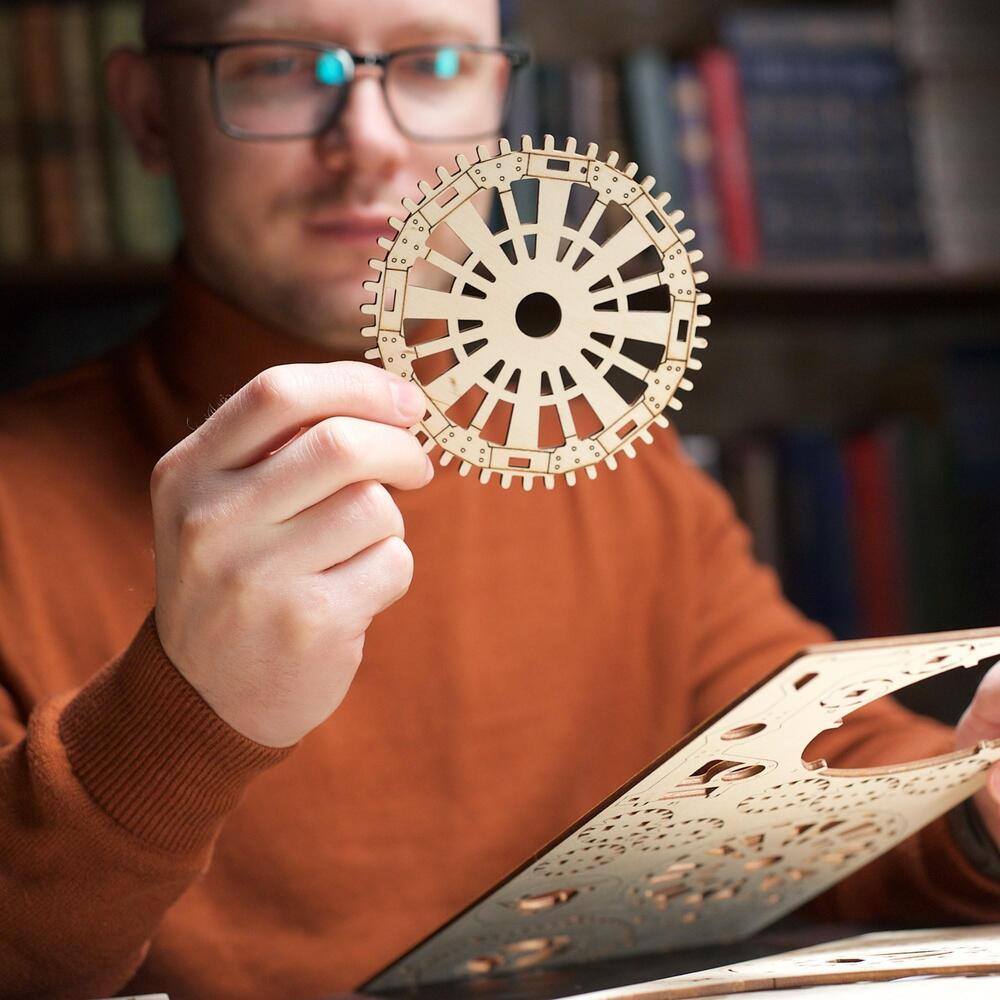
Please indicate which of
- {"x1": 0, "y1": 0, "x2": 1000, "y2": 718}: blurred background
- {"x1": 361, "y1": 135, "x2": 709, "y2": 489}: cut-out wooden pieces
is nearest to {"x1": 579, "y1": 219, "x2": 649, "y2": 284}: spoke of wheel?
{"x1": 361, "y1": 135, "x2": 709, "y2": 489}: cut-out wooden pieces

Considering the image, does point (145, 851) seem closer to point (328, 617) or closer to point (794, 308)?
point (328, 617)

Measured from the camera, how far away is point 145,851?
63 cm

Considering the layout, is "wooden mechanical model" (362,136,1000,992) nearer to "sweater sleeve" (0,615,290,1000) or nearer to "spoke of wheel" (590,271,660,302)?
"spoke of wheel" (590,271,660,302)

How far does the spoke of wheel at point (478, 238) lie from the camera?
0.57 meters

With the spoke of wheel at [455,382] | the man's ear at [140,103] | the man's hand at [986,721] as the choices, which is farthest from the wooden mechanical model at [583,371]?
the man's ear at [140,103]

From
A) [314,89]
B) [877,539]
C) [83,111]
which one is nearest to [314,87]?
[314,89]

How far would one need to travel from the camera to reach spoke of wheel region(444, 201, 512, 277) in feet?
1.86

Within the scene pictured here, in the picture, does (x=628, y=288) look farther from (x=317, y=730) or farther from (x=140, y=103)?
(x=140, y=103)

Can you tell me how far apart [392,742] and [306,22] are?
487mm

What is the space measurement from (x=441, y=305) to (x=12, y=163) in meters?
1.14

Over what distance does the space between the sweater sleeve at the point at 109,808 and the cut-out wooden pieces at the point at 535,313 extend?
0.18 meters

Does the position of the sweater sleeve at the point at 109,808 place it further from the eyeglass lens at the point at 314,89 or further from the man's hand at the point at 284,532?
the eyeglass lens at the point at 314,89

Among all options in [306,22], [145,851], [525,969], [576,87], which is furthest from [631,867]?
[576,87]

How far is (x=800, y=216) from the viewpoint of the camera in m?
1.59
